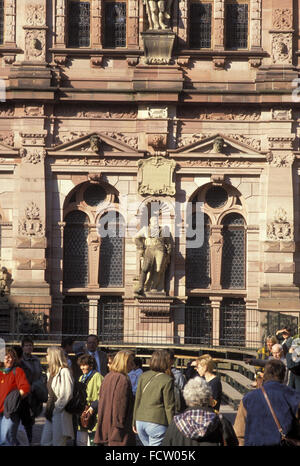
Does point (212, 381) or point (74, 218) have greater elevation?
point (74, 218)

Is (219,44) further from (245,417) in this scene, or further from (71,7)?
(245,417)

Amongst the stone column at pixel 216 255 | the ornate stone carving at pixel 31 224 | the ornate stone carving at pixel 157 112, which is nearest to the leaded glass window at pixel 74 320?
the ornate stone carving at pixel 31 224

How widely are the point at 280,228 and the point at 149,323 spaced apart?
4.49 meters

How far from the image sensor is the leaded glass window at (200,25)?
34.9 metres

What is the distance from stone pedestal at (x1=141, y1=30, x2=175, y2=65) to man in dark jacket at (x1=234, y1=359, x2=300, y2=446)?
69.4ft

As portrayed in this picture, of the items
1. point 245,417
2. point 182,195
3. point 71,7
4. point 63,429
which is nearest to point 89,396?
point 63,429

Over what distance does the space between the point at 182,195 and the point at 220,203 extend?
1.25 meters

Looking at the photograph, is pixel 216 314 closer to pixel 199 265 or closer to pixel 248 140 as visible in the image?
pixel 199 265

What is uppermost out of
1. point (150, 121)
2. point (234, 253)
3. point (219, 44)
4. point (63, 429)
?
point (219, 44)

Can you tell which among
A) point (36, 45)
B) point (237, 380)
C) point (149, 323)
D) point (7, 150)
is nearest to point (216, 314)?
point (149, 323)

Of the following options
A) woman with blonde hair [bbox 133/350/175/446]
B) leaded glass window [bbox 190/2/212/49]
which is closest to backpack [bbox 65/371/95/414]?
woman with blonde hair [bbox 133/350/175/446]

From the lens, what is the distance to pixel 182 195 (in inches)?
1344

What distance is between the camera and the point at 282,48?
34.1 meters

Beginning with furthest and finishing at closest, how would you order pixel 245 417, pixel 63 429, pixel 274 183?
pixel 274 183, pixel 63 429, pixel 245 417
